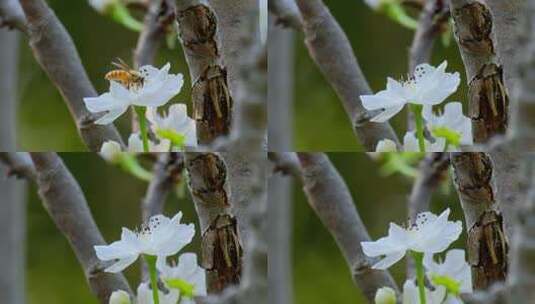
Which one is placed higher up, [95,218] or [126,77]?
[126,77]

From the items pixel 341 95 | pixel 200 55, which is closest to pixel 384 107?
pixel 341 95

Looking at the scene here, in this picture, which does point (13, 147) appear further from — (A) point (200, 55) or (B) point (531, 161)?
(B) point (531, 161)

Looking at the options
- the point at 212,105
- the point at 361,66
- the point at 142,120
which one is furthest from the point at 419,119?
the point at 142,120

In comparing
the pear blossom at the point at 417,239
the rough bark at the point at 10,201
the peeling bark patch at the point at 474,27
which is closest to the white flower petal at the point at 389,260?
the pear blossom at the point at 417,239

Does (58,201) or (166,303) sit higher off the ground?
(58,201)

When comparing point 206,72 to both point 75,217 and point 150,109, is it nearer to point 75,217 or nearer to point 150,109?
point 150,109

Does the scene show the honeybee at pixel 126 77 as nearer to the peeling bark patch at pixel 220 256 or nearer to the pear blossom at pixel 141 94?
the pear blossom at pixel 141 94
